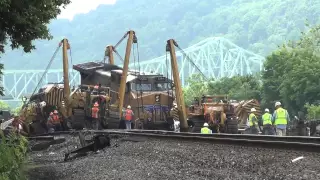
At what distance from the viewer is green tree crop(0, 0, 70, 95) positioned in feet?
40.2

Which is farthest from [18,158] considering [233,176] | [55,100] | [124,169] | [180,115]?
[55,100]

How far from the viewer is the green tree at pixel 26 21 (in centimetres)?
1225

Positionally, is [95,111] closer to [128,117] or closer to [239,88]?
[128,117]

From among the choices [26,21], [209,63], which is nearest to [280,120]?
[26,21]

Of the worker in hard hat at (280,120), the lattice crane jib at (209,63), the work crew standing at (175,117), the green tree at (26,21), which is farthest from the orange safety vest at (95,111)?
the lattice crane jib at (209,63)

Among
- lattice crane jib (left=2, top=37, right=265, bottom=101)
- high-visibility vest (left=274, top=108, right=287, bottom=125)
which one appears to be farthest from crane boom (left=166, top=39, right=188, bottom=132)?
lattice crane jib (left=2, top=37, right=265, bottom=101)

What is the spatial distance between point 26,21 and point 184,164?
5.73 meters

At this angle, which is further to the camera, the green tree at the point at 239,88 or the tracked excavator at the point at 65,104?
the green tree at the point at 239,88

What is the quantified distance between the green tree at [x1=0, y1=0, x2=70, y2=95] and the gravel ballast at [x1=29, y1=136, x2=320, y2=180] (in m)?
3.41

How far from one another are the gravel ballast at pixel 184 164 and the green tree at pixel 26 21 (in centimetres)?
341

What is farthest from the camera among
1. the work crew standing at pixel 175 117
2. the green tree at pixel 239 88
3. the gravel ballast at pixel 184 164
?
the green tree at pixel 239 88

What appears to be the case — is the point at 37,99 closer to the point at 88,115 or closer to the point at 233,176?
the point at 88,115

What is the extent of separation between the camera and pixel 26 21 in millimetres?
12688

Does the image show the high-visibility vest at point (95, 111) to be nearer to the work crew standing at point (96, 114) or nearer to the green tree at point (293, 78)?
the work crew standing at point (96, 114)
